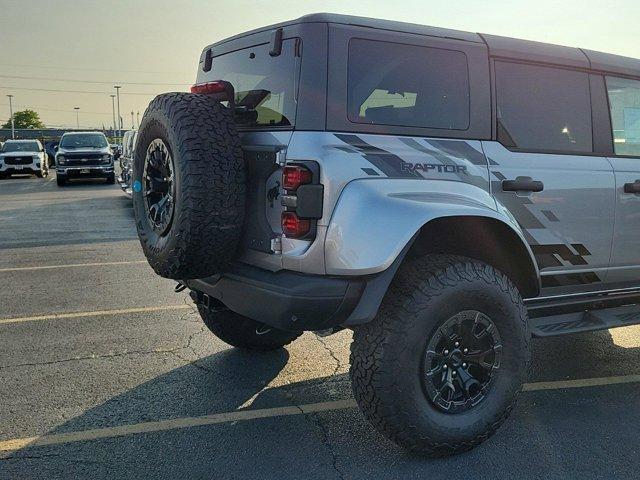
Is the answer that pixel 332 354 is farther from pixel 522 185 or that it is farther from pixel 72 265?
pixel 72 265

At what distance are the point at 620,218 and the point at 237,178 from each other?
2.43 meters

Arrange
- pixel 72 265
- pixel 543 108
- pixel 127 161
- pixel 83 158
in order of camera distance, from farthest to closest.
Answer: pixel 83 158, pixel 127 161, pixel 72 265, pixel 543 108

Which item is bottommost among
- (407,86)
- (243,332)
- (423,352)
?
(243,332)

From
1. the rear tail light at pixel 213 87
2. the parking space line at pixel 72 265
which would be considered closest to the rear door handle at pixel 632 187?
the rear tail light at pixel 213 87

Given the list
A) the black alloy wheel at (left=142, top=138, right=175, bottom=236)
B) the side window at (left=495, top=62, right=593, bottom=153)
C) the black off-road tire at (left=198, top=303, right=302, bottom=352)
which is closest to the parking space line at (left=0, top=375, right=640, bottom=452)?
Answer: the black off-road tire at (left=198, top=303, right=302, bottom=352)

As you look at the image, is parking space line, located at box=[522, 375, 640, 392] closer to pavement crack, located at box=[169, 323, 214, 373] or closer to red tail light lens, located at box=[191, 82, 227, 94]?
pavement crack, located at box=[169, 323, 214, 373]

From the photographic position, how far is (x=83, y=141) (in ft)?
72.1

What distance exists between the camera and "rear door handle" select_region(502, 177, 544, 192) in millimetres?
3328

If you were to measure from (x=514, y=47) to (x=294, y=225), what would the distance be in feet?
5.71

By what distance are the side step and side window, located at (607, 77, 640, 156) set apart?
3.39 feet

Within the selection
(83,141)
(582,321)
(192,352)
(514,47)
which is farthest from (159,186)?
(83,141)

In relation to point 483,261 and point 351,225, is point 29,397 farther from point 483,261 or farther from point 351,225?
point 483,261

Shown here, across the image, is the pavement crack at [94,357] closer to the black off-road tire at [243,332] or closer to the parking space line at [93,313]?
the black off-road tire at [243,332]

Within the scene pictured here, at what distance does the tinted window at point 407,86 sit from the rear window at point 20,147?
26563 mm
